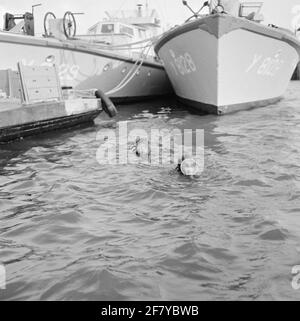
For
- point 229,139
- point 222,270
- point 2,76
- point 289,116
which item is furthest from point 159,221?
point 289,116

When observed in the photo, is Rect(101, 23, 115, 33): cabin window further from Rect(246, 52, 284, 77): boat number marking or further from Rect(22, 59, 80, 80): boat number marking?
Rect(246, 52, 284, 77): boat number marking

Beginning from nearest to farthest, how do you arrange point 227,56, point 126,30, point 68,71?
point 227,56 < point 68,71 < point 126,30

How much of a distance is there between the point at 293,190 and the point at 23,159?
4095mm

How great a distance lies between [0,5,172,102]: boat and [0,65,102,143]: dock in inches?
78.7

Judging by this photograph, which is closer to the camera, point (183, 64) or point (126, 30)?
point (183, 64)

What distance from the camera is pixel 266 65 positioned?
12.3 meters

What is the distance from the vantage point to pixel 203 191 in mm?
5332

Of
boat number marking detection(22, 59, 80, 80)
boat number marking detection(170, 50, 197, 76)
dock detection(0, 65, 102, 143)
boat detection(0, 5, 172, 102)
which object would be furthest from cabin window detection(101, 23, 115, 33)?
dock detection(0, 65, 102, 143)

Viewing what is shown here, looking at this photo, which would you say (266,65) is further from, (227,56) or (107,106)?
(107,106)

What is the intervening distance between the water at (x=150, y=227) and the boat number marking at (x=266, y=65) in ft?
15.3

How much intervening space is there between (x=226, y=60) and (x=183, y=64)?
5.87 feet

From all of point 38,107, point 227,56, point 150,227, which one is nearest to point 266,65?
point 227,56

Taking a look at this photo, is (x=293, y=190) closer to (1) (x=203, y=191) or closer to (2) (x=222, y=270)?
(1) (x=203, y=191)

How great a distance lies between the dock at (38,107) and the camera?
833 centimetres
